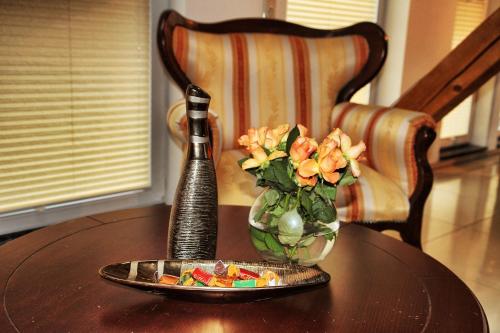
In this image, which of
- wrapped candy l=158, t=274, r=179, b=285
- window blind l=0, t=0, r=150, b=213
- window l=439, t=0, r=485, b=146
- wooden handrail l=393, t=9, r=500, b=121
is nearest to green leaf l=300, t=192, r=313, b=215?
wrapped candy l=158, t=274, r=179, b=285

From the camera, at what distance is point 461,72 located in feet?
9.37

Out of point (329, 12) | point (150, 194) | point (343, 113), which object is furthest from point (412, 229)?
point (329, 12)

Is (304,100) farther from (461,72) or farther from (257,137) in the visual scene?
(257,137)

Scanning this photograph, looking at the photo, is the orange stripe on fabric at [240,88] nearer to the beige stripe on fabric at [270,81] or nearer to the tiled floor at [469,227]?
the beige stripe on fabric at [270,81]

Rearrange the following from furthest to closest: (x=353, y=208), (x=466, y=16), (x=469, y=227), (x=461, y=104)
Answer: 1. (x=461, y=104)
2. (x=466, y=16)
3. (x=469, y=227)
4. (x=353, y=208)

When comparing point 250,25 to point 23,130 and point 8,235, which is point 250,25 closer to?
point 23,130

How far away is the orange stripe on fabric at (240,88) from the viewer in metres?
2.19

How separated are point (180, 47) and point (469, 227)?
187 centimetres

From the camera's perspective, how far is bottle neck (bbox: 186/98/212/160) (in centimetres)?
100

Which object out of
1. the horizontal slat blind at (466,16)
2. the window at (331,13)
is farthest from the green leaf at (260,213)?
the horizontal slat blind at (466,16)

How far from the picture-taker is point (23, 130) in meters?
2.35

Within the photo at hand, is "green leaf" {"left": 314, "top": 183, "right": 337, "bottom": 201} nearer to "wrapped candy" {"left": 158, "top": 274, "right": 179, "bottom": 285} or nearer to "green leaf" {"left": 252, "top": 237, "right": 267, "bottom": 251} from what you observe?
"green leaf" {"left": 252, "top": 237, "right": 267, "bottom": 251}

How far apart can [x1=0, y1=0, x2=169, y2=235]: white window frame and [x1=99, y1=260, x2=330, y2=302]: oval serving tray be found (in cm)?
163

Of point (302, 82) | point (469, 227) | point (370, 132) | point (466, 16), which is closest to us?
point (370, 132)
